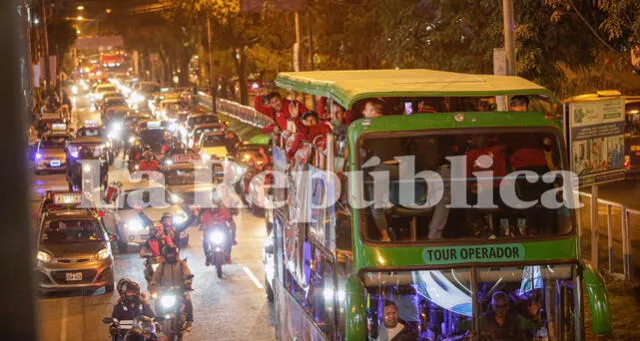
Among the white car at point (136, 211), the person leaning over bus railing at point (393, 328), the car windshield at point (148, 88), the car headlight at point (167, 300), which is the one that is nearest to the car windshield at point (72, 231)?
the white car at point (136, 211)

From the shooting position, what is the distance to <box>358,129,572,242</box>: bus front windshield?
843cm

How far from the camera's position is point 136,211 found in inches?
918

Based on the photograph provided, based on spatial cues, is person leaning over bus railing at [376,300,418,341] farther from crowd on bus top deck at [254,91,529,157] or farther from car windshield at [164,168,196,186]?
car windshield at [164,168,196,186]

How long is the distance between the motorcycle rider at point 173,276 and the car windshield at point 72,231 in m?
5.51

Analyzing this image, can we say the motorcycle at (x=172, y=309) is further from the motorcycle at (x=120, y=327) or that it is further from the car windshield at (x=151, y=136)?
the car windshield at (x=151, y=136)

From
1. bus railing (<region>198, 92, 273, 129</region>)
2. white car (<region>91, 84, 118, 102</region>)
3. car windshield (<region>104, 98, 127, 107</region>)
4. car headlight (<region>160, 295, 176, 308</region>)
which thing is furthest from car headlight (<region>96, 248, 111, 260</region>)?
white car (<region>91, 84, 118, 102</region>)

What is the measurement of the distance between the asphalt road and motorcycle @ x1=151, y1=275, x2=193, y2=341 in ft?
3.00

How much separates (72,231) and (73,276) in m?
1.19

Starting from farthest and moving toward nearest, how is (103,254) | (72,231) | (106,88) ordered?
(106,88) < (72,231) < (103,254)

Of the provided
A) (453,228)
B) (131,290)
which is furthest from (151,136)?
(453,228)

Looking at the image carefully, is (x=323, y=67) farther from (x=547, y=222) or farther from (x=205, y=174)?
(x=547, y=222)

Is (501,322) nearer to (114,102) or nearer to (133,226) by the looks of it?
(133,226)

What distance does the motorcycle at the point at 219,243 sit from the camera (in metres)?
19.4

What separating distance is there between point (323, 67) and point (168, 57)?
5972 cm
